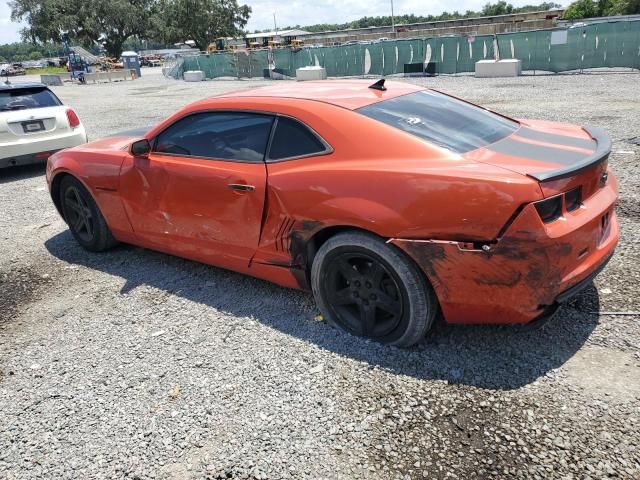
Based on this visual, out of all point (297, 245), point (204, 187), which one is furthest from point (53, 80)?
point (297, 245)

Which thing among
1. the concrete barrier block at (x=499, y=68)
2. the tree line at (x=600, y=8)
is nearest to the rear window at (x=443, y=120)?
the concrete barrier block at (x=499, y=68)

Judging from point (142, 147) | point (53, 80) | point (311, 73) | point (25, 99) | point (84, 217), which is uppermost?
point (53, 80)

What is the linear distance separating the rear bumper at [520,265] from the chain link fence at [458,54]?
19.5 metres

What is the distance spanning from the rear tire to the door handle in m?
1.89

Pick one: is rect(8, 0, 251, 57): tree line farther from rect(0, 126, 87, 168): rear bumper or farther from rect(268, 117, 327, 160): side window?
rect(268, 117, 327, 160): side window

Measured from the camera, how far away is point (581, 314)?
3.21 m

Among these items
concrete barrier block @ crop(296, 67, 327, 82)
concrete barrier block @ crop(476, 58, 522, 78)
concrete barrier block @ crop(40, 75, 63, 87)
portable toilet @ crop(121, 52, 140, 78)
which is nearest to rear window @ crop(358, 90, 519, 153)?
concrete barrier block @ crop(476, 58, 522, 78)

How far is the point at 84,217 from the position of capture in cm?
481

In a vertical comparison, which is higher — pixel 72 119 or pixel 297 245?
pixel 72 119

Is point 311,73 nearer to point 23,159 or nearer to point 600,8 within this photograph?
point 23,159

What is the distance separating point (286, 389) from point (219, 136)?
6.17 feet

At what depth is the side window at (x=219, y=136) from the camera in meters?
3.40

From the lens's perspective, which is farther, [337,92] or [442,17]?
[442,17]

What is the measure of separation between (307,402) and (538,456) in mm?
1133
